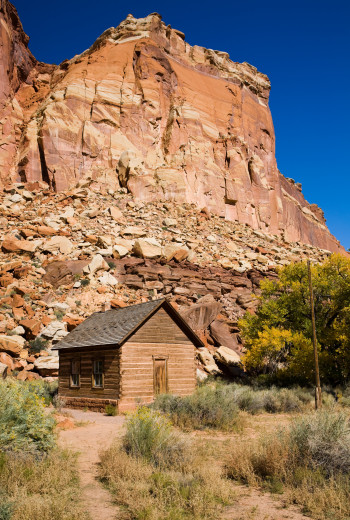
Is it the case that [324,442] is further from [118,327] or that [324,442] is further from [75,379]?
[75,379]

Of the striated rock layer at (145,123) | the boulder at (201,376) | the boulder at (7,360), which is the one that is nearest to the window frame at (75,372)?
the boulder at (7,360)

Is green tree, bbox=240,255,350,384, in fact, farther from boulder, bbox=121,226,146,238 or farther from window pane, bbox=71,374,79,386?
boulder, bbox=121,226,146,238

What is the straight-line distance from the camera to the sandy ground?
24.0 feet

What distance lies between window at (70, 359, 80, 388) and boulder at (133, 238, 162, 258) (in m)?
20.8

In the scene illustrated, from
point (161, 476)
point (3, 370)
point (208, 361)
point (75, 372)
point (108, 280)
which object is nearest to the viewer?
point (161, 476)

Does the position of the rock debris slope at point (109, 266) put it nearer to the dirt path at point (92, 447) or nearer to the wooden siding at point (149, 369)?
the wooden siding at point (149, 369)

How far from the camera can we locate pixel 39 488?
773cm

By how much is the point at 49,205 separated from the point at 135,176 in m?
12.5

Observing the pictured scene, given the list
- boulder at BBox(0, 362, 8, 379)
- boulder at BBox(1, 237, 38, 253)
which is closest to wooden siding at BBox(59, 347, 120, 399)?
boulder at BBox(0, 362, 8, 379)

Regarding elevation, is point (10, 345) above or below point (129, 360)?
A: above

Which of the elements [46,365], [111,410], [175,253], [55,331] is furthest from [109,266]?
[111,410]

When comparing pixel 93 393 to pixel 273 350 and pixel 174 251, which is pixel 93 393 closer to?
pixel 273 350

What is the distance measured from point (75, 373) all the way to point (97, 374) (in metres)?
1.99

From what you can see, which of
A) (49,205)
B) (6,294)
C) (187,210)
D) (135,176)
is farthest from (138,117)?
(6,294)
